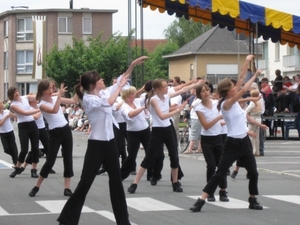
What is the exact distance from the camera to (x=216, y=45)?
261 ft

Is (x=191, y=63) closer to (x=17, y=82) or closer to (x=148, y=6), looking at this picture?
(x=17, y=82)

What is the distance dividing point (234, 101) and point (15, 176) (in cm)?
694

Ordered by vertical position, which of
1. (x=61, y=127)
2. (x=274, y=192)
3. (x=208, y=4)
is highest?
(x=208, y=4)

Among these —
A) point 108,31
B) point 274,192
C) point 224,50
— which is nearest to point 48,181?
point 274,192

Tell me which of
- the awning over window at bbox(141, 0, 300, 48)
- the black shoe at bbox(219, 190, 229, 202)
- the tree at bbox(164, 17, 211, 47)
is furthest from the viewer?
the tree at bbox(164, 17, 211, 47)

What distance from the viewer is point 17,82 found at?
284 ft

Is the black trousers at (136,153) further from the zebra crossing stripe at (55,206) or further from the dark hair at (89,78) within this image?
the dark hair at (89,78)

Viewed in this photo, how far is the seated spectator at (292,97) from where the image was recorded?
28.7 m

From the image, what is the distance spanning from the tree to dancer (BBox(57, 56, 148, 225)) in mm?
90270

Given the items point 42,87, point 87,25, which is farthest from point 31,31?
point 42,87

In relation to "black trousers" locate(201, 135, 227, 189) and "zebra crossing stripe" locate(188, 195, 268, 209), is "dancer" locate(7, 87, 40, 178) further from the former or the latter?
"zebra crossing stripe" locate(188, 195, 268, 209)

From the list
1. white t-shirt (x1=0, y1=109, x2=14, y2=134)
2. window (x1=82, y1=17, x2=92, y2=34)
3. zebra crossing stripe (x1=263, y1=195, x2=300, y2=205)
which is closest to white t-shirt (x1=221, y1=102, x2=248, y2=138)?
zebra crossing stripe (x1=263, y1=195, x2=300, y2=205)

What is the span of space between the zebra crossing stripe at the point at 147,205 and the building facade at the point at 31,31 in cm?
7103

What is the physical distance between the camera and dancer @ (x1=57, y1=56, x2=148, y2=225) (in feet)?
31.7
